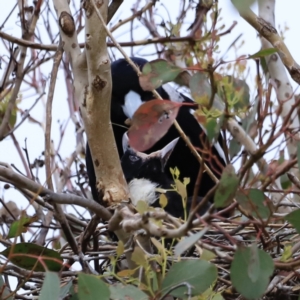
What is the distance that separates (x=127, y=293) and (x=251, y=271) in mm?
185

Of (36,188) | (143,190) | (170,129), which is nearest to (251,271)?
(36,188)

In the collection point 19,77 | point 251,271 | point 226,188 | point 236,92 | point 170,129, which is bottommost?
point 251,271

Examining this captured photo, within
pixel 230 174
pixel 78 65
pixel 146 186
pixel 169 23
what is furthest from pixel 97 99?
pixel 169 23

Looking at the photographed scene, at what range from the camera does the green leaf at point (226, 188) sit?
0.90 m

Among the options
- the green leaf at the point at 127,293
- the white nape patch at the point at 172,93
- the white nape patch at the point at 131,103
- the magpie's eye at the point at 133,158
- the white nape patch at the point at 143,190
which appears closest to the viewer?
the green leaf at the point at 127,293

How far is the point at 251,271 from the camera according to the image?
0.93 meters

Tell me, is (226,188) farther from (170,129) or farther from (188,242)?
(170,129)

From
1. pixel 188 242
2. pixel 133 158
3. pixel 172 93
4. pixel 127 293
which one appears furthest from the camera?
pixel 172 93

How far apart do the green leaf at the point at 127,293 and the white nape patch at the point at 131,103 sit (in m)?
1.52

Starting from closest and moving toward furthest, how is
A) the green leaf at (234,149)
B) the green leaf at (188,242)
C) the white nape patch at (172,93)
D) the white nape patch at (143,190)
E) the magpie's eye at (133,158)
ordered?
the green leaf at (188,242)
the green leaf at (234,149)
the white nape patch at (143,190)
the magpie's eye at (133,158)
the white nape patch at (172,93)

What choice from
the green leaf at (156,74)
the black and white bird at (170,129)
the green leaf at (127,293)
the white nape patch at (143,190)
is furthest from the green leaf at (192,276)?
the black and white bird at (170,129)

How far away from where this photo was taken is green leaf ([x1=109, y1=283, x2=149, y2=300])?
100 cm

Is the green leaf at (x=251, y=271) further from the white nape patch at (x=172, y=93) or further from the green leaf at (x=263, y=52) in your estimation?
the white nape patch at (x=172, y=93)

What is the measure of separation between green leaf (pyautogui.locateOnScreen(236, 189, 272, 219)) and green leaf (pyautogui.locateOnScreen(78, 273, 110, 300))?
0.22 m
